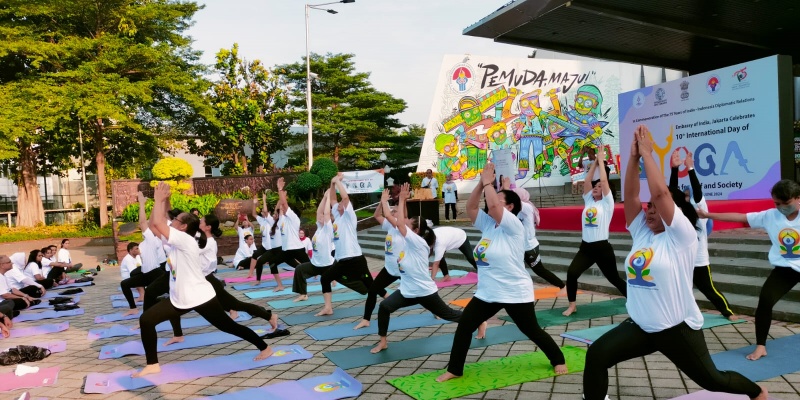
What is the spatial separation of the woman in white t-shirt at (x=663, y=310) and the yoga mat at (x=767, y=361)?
136cm

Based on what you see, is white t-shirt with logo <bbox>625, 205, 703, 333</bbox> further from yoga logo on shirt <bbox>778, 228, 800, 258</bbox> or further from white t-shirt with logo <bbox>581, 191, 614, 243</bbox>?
white t-shirt with logo <bbox>581, 191, 614, 243</bbox>

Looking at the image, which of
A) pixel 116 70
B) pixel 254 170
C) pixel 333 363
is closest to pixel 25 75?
pixel 116 70

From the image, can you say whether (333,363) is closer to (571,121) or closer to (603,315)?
(603,315)

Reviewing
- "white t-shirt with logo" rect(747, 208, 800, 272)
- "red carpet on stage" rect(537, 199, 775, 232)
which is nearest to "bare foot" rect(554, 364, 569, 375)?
"white t-shirt with logo" rect(747, 208, 800, 272)

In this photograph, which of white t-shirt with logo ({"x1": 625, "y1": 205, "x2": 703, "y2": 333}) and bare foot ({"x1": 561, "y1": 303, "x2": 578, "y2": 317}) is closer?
white t-shirt with logo ({"x1": 625, "y1": 205, "x2": 703, "y2": 333})

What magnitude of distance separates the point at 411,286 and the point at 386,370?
0.89 m

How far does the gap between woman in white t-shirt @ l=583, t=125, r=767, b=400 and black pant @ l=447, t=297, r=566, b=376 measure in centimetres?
126

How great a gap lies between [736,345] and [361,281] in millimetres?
4635

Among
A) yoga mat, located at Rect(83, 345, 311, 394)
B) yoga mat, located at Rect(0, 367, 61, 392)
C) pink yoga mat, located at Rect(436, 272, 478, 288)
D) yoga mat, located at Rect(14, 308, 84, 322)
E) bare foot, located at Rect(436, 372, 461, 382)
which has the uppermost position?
bare foot, located at Rect(436, 372, 461, 382)

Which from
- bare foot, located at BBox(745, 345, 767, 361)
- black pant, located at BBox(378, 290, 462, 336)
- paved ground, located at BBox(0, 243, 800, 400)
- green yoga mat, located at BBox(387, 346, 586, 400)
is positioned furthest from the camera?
black pant, located at BBox(378, 290, 462, 336)

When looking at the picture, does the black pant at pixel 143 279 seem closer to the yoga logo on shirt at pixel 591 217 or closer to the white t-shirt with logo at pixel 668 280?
the yoga logo on shirt at pixel 591 217

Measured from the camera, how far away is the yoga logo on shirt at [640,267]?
10.8ft

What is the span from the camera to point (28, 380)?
5633mm

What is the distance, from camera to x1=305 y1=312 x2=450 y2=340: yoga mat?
6.86 m
